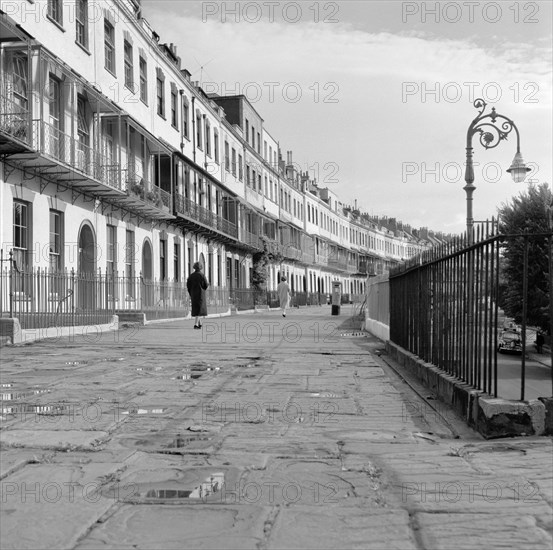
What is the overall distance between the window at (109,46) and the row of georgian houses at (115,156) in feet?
0.13

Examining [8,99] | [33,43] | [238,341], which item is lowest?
[238,341]

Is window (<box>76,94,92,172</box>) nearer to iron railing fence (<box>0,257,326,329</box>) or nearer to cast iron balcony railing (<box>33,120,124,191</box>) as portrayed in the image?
cast iron balcony railing (<box>33,120,124,191</box>)

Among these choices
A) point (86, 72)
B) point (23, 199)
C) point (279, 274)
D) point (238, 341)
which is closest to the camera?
point (238, 341)

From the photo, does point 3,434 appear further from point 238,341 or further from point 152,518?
point 238,341

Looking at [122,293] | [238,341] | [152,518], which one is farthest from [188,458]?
[122,293]

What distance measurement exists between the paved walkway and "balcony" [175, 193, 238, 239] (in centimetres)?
2135

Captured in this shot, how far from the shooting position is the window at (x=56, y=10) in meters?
18.6

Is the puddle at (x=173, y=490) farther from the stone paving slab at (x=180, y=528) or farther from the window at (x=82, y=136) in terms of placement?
the window at (x=82, y=136)

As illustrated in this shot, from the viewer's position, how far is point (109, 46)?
2320cm

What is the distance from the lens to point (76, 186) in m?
19.6

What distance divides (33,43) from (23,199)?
143 inches

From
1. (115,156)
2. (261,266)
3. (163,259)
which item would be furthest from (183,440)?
(261,266)

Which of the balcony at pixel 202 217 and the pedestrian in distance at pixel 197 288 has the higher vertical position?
the balcony at pixel 202 217

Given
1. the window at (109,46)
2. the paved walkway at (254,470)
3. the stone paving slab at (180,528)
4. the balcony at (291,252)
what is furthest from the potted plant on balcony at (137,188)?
the balcony at (291,252)
